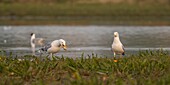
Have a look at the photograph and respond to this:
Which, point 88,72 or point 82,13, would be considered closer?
point 88,72

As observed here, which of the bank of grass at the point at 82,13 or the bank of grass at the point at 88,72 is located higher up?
the bank of grass at the point at 82,13

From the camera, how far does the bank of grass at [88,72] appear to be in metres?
10.6

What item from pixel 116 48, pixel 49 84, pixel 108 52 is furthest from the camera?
pixel 108 52

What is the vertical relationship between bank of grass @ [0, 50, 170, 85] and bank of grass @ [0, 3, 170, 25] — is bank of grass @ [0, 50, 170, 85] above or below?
below

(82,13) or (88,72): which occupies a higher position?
(82,13)

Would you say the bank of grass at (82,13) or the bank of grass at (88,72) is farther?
the bank of grass at (82,13)

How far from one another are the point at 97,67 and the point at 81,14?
3855 centimetres

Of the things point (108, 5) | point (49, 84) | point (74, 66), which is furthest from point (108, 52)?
point (108, 5)

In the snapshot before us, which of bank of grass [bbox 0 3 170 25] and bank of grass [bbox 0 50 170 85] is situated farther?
bank of grass [bbox 0 3 170 25]

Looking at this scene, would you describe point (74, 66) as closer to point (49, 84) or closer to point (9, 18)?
point (49, 84)

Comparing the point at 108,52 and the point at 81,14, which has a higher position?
the point at 81,14

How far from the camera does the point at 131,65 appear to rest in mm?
11984

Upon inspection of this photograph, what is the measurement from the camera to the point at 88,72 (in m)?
11.6

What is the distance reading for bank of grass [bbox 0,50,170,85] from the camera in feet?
34.6
